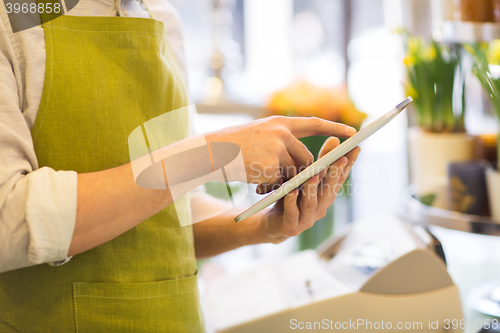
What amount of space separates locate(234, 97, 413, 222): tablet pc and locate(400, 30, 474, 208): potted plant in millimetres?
543

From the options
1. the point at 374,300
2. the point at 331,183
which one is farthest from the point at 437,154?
the point at 331,183

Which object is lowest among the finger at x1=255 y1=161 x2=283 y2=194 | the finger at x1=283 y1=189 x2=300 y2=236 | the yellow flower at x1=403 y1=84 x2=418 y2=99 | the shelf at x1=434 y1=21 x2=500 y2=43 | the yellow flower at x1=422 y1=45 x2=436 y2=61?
the finger at x1=283 y1=189 x2=300 y2=236

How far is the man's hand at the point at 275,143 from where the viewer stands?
1.16 ft

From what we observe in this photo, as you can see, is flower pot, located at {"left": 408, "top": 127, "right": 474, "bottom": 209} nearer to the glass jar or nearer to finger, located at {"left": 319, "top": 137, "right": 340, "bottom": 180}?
the glass jar

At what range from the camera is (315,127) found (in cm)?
37

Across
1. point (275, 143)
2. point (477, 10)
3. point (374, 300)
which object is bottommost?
point (374, 300)

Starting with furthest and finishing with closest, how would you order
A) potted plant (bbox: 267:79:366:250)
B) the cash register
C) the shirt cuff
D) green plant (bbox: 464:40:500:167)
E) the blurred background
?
potted plant (bbox: 267:79:366:250), the blurred background, green plant (bbox: 464:40:500:167), the cash register, the shirt cuff

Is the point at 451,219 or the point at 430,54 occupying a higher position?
the point at 430,54

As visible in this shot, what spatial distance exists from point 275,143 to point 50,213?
0.62 ft

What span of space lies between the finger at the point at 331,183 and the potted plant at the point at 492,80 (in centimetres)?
39

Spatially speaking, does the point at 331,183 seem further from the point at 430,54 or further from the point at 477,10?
the point at 430,54

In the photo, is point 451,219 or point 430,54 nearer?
point 451,219

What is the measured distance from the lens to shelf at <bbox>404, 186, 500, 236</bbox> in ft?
A: 2.14

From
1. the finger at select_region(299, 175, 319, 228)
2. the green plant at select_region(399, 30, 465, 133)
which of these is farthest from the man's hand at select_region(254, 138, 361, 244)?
the green plant at select_region(399, 30, 465, 133)
